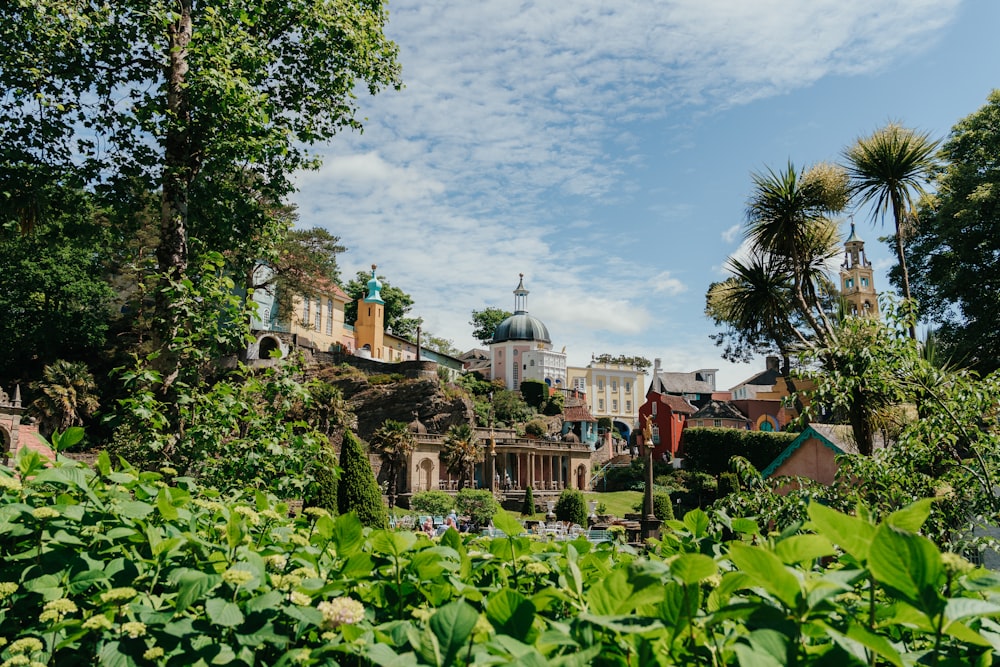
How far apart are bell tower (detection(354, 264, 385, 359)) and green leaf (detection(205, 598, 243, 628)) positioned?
6808 cm

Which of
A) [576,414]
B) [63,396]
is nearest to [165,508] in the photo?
[63,396]

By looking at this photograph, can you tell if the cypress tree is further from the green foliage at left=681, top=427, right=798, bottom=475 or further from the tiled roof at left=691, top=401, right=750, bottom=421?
the tiled roof at left=691, top=401, right=750, bottom=421

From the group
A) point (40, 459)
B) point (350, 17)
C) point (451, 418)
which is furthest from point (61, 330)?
point (40, 459)

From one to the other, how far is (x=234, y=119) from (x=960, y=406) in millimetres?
8154

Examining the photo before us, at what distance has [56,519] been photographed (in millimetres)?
1918

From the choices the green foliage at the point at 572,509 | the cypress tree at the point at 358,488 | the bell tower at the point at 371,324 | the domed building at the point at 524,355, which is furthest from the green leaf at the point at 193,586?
the domed building at the point at 524,355

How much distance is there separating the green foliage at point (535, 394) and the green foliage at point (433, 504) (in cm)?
3900

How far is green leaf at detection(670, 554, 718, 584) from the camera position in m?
1.24

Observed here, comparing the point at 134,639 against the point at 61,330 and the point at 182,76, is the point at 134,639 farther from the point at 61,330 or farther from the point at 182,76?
the point at 61,330

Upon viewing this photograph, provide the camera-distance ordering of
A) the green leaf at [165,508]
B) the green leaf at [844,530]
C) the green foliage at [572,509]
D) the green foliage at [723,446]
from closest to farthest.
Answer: the green leaf at [844,530] < the green leaf at [165,508] < the green foliage at [572,509] < the green foliage at [723,446]

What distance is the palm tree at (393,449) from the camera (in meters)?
42.8

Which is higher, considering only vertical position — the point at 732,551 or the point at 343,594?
the point at 732,551

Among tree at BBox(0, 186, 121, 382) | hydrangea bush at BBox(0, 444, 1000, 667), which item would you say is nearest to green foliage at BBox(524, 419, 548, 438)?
tree at BBox(0, 186, 121, 382)

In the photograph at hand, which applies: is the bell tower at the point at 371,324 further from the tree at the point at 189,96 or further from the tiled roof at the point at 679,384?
the tree at the point at 189,96
